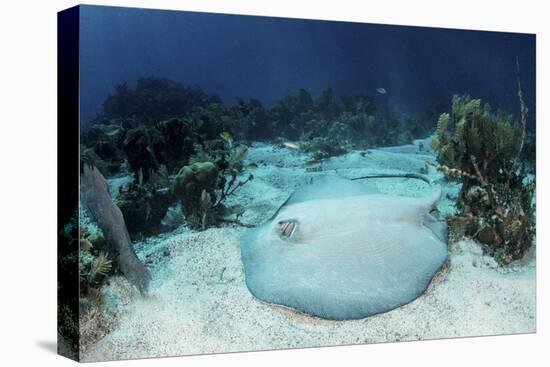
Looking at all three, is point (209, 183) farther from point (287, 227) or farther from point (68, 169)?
point (68, 169)

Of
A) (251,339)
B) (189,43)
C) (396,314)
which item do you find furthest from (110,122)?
(396,314)

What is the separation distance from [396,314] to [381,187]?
1284 mm

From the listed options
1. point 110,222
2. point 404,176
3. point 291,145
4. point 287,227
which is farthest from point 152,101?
point 404,176

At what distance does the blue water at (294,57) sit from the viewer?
559 cm

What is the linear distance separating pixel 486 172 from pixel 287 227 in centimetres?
268

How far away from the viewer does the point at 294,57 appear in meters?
6.31

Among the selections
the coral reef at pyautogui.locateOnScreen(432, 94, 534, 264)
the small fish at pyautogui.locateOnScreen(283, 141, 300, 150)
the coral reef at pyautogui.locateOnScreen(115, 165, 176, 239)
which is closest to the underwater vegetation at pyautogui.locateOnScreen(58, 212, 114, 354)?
the coral reef at pyautogui.locateOnScreen(115, 165, 176, 239)

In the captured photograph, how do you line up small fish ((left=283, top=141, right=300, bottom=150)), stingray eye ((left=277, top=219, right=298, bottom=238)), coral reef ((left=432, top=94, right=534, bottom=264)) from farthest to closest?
coral reef ((left=432, top=94, right=534, bottom=264))
small fish ((left=283, top=141, right=300, bottom=150))
stingray eye ((left=277, top=219, right=298, bottom=238))

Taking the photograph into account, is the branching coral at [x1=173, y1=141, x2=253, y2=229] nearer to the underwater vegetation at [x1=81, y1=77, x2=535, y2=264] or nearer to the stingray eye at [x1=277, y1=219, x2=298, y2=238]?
the underwater vegetation at [x1=81, y1=77, x2=535, y2=264]

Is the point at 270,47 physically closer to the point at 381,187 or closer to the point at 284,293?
the point at 381,187

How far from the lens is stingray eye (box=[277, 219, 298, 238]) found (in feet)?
18.3

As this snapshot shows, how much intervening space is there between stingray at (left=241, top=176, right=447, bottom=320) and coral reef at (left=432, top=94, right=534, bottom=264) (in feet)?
2.58

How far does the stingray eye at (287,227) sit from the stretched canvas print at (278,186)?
14 millimetres

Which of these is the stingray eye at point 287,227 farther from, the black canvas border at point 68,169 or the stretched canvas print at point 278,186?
the black canvas border at point 68,169
